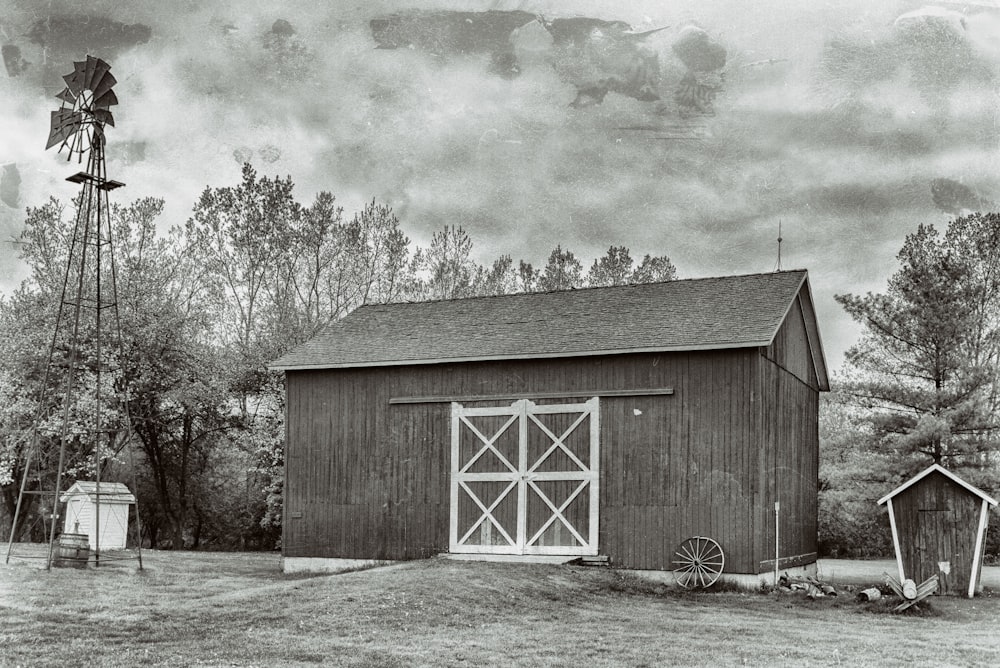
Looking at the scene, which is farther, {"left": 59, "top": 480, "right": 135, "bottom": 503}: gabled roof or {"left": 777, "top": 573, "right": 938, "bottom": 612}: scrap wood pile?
{"left": 59, "top": 480, "right": 135, "bottom": 503}: gabled roof

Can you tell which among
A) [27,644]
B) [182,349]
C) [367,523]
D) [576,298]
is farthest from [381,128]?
[27,644]

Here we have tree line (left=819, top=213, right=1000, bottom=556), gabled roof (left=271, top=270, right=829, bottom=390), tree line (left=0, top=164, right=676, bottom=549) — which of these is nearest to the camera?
gabled roof (left=271, top=270, right=829, bottom=390)

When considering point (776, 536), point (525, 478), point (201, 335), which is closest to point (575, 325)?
point (525, 478)

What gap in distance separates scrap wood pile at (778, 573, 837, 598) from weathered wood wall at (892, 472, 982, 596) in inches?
69.8

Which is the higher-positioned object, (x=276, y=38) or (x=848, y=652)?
(x=276, y=38)

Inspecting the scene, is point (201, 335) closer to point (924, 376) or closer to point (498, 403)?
point (498, 403)

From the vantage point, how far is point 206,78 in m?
26.6

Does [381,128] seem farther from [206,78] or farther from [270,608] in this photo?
[270,608]

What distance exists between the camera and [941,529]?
1906 centimetres

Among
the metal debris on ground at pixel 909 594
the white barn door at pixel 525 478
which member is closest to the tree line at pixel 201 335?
the white barn door at pixel 525 478

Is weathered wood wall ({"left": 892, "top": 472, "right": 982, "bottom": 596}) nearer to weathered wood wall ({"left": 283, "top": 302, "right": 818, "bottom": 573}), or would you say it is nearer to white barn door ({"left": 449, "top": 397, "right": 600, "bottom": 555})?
weathered wood wall ({"left": 283, "top": 302, "right": 818, "bottom": 573})

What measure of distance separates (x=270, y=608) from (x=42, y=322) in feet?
68.7

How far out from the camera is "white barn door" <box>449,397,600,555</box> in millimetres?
20016

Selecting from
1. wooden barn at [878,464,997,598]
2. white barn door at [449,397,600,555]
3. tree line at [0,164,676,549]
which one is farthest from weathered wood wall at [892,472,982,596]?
tree line at [0,164,676,549]
